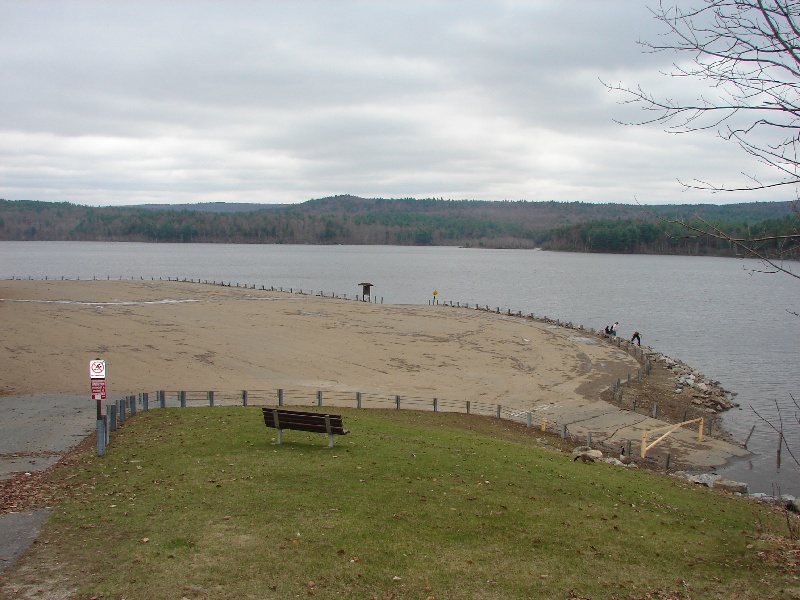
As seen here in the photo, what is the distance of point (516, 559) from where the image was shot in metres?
9.37

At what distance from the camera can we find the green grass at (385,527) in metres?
8.53

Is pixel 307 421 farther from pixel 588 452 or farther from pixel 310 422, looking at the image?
pixel 588 452

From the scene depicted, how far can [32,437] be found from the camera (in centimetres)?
1734

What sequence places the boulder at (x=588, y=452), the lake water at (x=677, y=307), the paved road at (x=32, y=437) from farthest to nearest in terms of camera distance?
the lake water at (x=677, y=307) < the boulder at (x=588, y=452) < the paved road at (x=32, y=437)

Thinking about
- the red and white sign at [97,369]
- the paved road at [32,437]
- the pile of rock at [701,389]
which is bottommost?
the pile of rock at [701,389]

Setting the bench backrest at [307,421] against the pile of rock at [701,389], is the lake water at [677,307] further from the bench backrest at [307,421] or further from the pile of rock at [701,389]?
the bench backrest at [307,421]

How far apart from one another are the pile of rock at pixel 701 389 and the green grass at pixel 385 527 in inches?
790

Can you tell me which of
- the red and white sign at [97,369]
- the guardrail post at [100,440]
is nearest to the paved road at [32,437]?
the guardrail post at [100,440]

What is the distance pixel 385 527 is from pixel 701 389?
32.1m

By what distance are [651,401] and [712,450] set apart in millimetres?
8251

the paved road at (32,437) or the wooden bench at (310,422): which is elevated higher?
the wooden bench at (310,422)

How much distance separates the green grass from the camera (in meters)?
8.53

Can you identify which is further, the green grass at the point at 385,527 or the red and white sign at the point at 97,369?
the red and white sign at the point at 97,369

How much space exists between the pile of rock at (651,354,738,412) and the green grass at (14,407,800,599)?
20.1 meters
